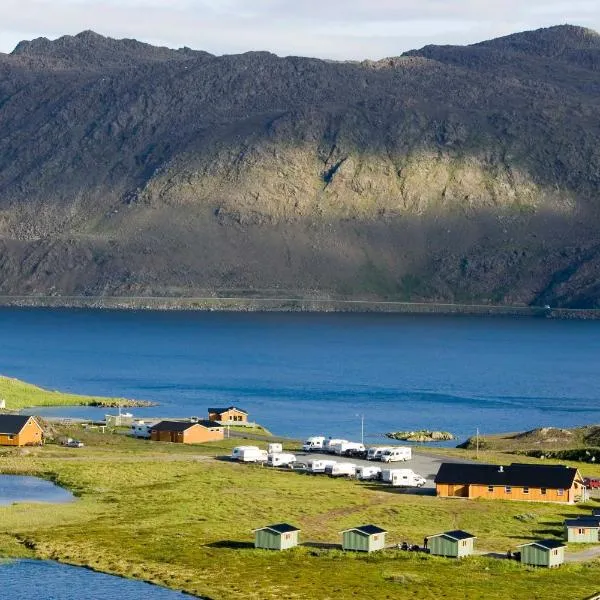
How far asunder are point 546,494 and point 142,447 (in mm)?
28260

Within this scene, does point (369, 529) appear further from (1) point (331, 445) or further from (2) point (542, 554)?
(1) point (331, 445)

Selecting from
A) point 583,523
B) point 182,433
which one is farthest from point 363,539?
point 182,433

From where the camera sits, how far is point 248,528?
240ft

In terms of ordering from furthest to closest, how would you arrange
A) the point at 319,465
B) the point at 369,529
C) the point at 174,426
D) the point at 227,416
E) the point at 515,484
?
the point at 227,416, the point at 174,426, the point at 319,465, the point at 515,484, the point at 369,529

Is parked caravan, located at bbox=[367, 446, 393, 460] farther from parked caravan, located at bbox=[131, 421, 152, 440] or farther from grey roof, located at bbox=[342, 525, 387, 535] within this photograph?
grey roof, located at bbox=[342, 525, 387, 535]

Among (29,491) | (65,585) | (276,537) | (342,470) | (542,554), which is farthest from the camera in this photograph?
(342,470)

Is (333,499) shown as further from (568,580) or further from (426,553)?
(568,580)

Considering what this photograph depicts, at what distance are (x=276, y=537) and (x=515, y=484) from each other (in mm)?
18328

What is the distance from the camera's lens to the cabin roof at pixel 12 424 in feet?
324

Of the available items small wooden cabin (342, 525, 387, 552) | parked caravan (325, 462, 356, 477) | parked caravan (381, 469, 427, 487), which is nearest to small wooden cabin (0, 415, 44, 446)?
parked caravan (325, 462, 356, 477)

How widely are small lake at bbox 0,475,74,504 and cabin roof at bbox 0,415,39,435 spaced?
481 inches

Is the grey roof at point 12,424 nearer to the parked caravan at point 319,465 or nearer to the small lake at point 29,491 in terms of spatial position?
the small lake at point 29,491

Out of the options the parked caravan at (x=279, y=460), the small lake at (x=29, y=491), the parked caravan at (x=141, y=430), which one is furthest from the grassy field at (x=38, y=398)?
the small lake at (x=29, y=491)

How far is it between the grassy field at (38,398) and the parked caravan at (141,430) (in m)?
17.0
